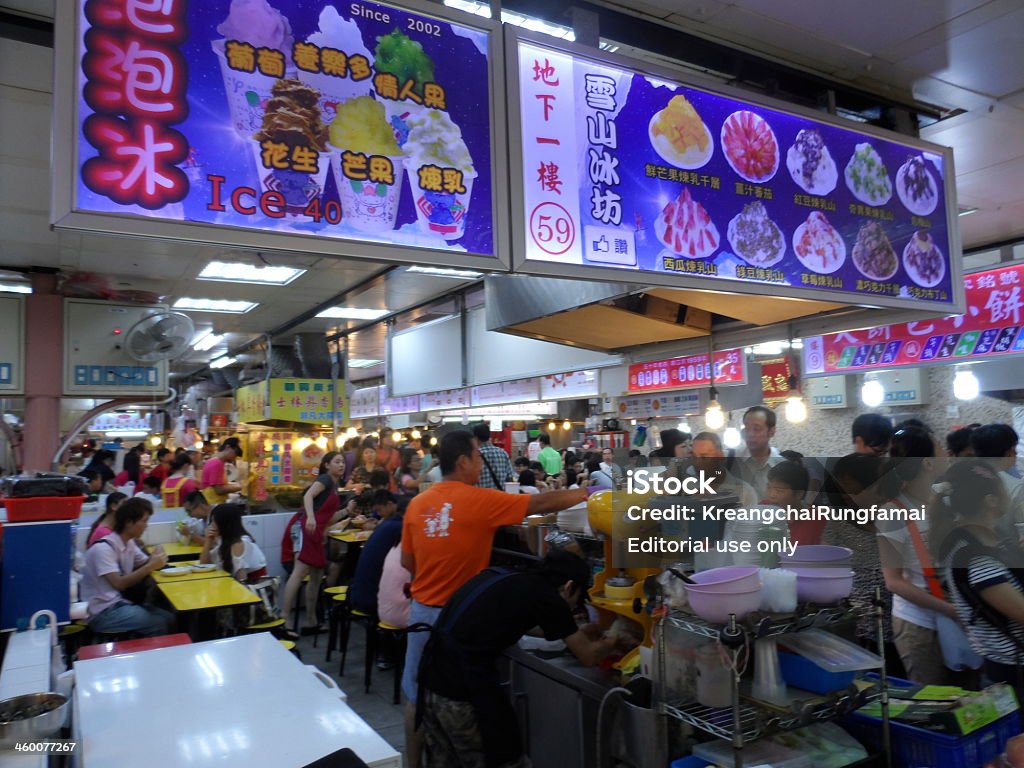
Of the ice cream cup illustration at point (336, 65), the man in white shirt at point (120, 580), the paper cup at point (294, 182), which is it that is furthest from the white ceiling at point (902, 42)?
the man in white shirt at point (120, 580)

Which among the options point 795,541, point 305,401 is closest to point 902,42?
point 795,541

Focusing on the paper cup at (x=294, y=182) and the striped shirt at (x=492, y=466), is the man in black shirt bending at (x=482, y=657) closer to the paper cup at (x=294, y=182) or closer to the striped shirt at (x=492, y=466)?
the paper cup at (x=294, y=182)

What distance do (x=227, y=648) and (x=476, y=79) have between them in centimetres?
200

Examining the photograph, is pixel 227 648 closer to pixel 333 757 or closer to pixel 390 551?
pixel 333 757

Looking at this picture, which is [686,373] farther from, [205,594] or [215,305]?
[215,305]

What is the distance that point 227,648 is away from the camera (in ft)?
7.23

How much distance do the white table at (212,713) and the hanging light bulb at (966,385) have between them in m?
7.72

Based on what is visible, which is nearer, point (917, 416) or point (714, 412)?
point (714, 412)

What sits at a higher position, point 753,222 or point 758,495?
point 753,222

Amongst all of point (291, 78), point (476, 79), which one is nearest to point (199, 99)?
point (291, 78)

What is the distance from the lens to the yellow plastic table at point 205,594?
463 cm

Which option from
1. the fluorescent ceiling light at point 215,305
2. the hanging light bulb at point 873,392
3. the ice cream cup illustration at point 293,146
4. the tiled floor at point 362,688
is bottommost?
the tiled floor at point 362,688

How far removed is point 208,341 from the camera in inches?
418

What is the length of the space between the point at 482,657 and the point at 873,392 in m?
7.68
